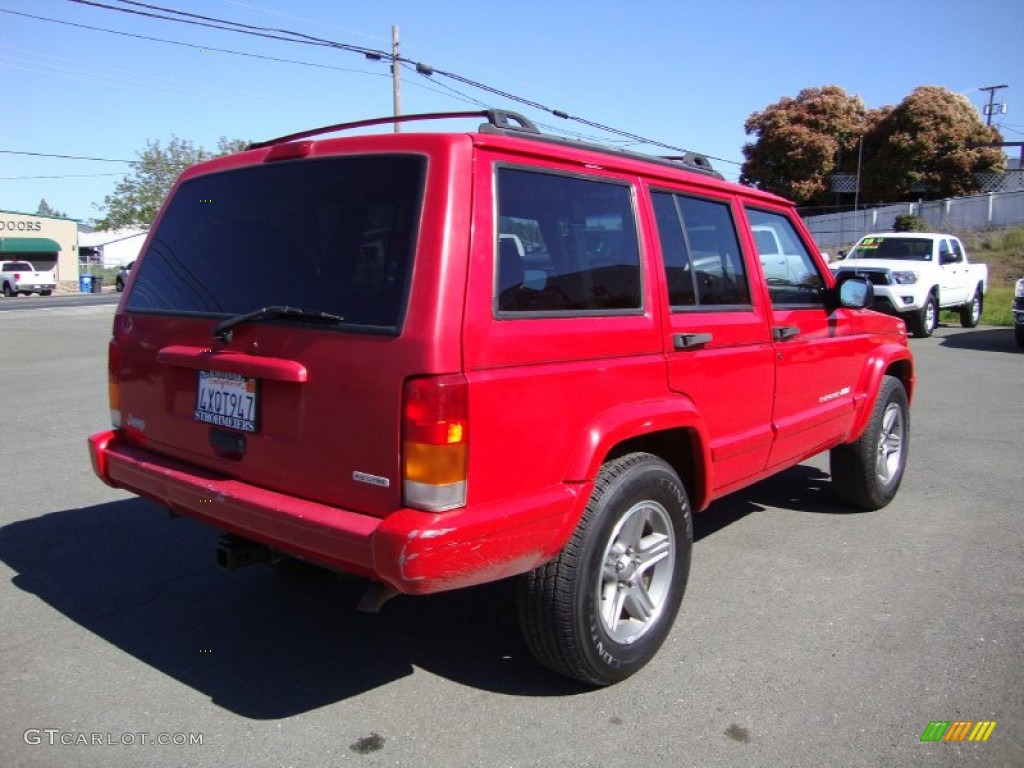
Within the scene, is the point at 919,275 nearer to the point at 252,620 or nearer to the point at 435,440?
the point at 252,620

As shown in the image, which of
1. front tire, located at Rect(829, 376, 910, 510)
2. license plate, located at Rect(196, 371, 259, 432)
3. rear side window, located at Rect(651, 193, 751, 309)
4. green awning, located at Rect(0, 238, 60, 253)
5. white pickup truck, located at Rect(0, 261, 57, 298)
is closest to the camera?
license plate, located at Rect(196, 371, 259, 432)

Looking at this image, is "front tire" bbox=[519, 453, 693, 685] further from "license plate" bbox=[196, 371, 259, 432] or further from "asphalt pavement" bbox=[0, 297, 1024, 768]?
"license plate" bbox=[196, 371, 259, 432]

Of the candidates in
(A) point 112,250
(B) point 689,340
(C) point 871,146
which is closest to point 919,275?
(B) point 689,340

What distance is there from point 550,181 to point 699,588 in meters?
2.23

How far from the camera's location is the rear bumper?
8.29ft

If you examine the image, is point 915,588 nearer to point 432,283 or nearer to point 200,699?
point 432,283

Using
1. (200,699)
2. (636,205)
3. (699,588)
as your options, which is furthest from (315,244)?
(699,588)

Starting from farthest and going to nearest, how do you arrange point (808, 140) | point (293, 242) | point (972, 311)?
point (808, 140) → point (972, 311) → point (293, 242)

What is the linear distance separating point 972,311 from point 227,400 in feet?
65.0

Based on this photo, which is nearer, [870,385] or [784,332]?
[784,332]

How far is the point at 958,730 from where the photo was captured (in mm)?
2957

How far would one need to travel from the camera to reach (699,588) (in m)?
4.20

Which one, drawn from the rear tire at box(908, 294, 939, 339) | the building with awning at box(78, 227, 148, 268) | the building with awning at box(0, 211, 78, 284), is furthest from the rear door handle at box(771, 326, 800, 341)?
the building with awning at box(78, 227, 148, 268)

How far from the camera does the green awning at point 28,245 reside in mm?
57781
